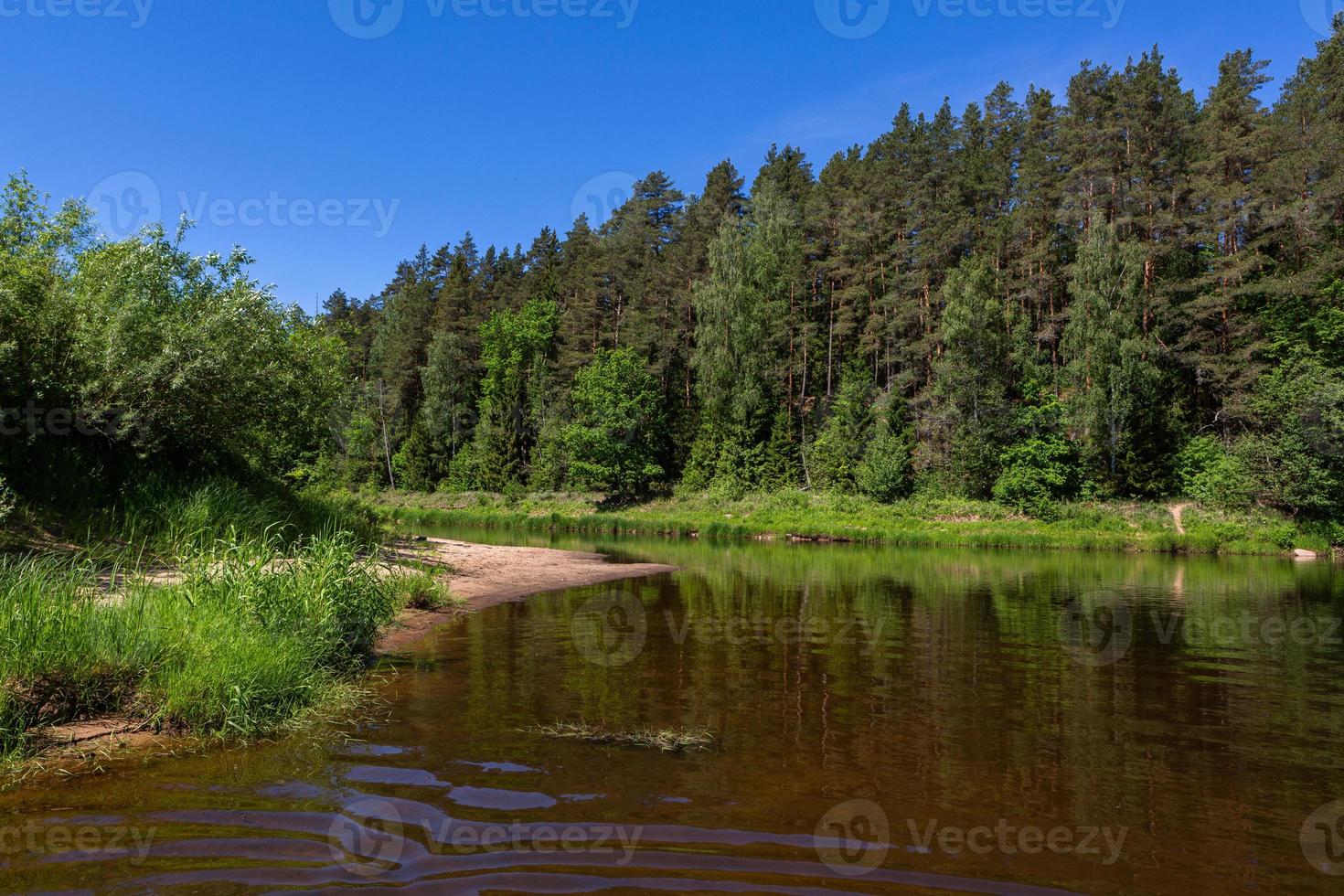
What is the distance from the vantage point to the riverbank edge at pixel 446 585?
6953 mm

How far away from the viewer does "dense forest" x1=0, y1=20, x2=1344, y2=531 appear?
65.7 ft

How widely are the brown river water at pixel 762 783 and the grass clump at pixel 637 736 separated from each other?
0.14m

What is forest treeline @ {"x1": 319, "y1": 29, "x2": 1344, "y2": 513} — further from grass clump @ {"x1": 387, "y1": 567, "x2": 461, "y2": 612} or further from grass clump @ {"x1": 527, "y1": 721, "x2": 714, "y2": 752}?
grass clump @ {"x1": 527, "y1": 721, "x2": 714, "y2": 752}

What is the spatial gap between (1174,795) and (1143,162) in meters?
58.0

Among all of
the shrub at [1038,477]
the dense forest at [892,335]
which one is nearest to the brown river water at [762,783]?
the dense forest at [892,335]

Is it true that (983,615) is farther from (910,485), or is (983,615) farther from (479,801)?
(910,485)

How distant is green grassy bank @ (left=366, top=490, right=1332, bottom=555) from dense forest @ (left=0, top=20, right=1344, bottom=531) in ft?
6.35

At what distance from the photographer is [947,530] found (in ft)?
141

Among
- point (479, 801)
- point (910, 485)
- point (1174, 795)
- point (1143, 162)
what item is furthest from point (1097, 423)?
point (479, 801)

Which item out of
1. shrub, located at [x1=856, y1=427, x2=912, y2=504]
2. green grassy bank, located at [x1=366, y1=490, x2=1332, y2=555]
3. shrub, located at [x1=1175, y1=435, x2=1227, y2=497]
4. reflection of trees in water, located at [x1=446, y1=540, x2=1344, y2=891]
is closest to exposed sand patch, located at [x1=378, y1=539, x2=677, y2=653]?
reflection of trees in water, located at [x1=446, y1=540, x2=1344, y2=891]

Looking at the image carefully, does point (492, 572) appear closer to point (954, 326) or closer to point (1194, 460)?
point (954, 326)

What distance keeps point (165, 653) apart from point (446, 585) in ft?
31.5

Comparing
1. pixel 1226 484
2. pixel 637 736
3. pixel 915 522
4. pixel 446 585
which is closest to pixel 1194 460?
pixel 1226 484

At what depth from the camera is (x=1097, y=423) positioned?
4581 cm
